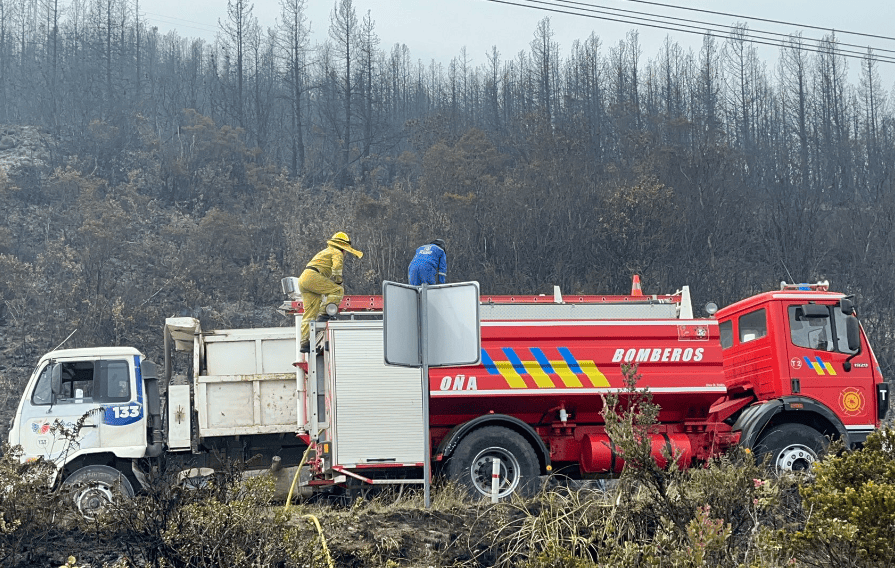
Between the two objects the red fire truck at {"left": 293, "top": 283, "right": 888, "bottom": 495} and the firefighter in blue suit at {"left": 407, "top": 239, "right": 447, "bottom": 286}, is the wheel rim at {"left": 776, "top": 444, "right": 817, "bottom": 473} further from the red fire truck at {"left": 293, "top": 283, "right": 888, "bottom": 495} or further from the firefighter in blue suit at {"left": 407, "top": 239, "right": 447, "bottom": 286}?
the firefighter in blue suit at {"left": 407, "top": 239, "right": 447, "bottom": 286}

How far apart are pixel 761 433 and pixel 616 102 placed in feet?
149

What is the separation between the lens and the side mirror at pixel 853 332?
11.7 meters

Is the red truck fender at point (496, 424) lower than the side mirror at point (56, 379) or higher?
lower

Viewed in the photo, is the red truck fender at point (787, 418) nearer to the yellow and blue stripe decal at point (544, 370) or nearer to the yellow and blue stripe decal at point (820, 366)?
the yellow and blue stripe decal at point (820, 366)

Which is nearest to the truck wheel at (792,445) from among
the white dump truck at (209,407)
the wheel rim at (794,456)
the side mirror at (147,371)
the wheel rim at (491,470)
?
the wheel rim at (794,456)

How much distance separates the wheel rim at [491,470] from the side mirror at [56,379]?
569 cm

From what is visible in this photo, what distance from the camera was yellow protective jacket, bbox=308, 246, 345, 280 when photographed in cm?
1264

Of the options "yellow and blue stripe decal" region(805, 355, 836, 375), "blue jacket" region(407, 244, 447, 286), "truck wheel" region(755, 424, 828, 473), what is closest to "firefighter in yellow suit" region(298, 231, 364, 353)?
"blue jacket" region(407, 244, 447, 286)

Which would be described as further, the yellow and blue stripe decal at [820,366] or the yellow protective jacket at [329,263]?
the yellow protective jacket at [329,263]

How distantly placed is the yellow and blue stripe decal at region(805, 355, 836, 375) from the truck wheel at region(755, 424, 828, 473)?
818mm

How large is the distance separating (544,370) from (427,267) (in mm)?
2110

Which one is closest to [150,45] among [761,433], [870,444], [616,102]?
[616,102]

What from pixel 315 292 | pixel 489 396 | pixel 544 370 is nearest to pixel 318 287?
pixel 315 292

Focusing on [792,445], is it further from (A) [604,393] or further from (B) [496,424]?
(B) [496,424]
